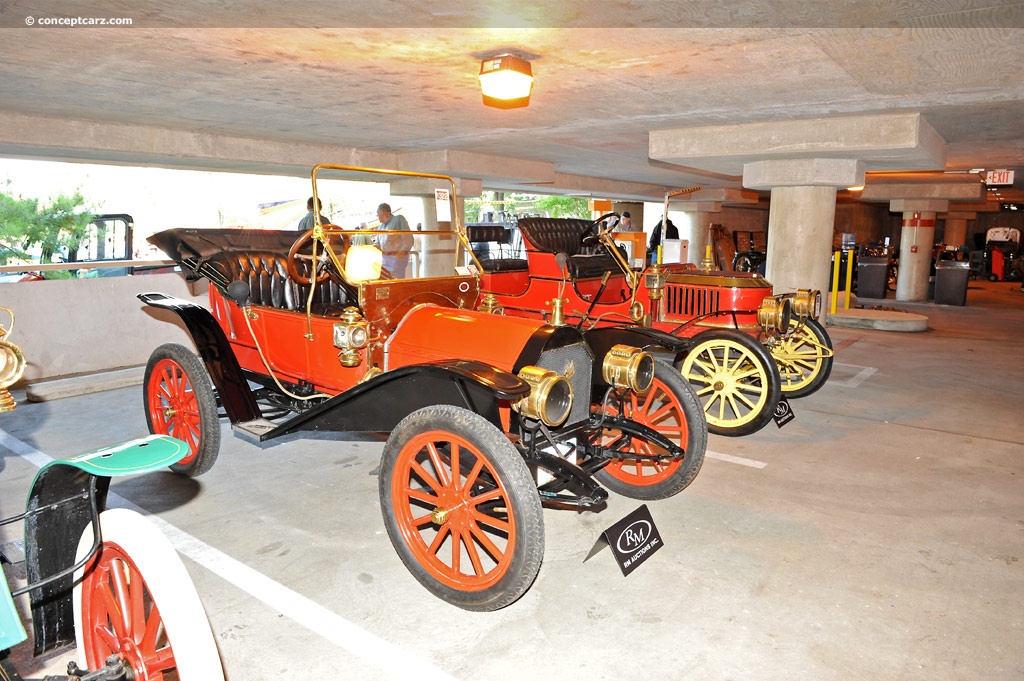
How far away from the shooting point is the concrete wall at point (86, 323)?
591 centimetres

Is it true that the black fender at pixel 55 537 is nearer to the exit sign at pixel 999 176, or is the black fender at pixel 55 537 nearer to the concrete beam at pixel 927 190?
the exit sign at pixel 999 176

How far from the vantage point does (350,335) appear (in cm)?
326

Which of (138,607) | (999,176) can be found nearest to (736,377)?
(138,607)

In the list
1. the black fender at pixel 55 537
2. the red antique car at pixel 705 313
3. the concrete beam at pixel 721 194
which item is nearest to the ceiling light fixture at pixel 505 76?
the red antique car at pixel 705 313

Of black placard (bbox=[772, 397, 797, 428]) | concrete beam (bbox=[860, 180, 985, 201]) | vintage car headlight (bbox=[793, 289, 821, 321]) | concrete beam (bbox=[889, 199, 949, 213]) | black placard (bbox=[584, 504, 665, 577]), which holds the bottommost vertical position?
black placard (bbox=[584, 504, 665, 577])

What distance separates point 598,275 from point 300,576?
414 cm

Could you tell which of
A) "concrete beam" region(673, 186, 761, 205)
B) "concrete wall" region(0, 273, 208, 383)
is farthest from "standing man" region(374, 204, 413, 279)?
"concrete beam" region(673, 186, 761, 205)

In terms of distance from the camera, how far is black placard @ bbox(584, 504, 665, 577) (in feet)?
9.09

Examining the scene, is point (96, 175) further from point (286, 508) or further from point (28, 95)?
point (286, 508)

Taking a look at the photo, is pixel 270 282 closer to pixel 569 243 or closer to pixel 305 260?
pixel 305 260

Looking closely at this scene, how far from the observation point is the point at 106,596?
167cm

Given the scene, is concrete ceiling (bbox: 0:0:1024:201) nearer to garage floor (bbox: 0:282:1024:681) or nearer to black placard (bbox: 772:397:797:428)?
black placard (bbox: 772:397:797:428)

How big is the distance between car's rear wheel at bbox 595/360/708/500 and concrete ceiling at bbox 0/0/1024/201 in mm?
1771

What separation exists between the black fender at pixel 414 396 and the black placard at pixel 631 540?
65 centimetres
